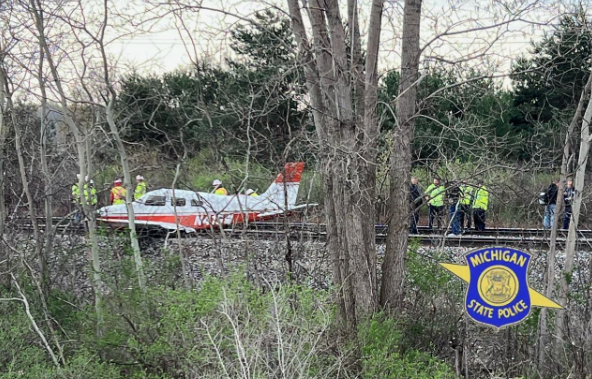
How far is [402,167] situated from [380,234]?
3052 millimetres

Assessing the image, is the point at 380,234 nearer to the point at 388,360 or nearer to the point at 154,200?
the point at 388,360

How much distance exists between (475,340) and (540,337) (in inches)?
→ 35.9

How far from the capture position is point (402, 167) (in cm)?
892

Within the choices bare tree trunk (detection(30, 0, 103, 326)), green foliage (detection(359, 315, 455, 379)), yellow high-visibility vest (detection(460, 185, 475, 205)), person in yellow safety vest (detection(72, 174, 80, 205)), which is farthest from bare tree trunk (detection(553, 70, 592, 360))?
person in yellow safety vest (detection(72, 174, 80, 205))

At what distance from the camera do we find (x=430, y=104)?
30.8 feet

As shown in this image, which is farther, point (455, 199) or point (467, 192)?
point (455, 199)

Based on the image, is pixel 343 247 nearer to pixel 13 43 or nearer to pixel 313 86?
pixel 313 86

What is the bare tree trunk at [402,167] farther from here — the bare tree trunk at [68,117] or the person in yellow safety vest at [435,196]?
the bare tree trunk at [68,117]

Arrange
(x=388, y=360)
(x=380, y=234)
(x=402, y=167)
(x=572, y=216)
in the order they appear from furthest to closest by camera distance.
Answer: (x=380, y=234) → (x=402, y=167) → (x=572, y=216) → (x=388, y=360)

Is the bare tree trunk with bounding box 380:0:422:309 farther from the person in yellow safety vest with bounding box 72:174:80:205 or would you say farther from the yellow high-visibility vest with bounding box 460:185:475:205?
the person in yellow safety vest with bounding box 72:174:80:205

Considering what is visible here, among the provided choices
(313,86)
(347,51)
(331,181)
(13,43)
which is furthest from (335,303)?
(13,43)

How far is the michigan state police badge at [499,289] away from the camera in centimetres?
619

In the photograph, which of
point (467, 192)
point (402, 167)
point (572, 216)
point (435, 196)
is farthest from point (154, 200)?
point (572, 216)

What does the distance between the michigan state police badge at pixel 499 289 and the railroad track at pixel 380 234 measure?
9.24 feet
